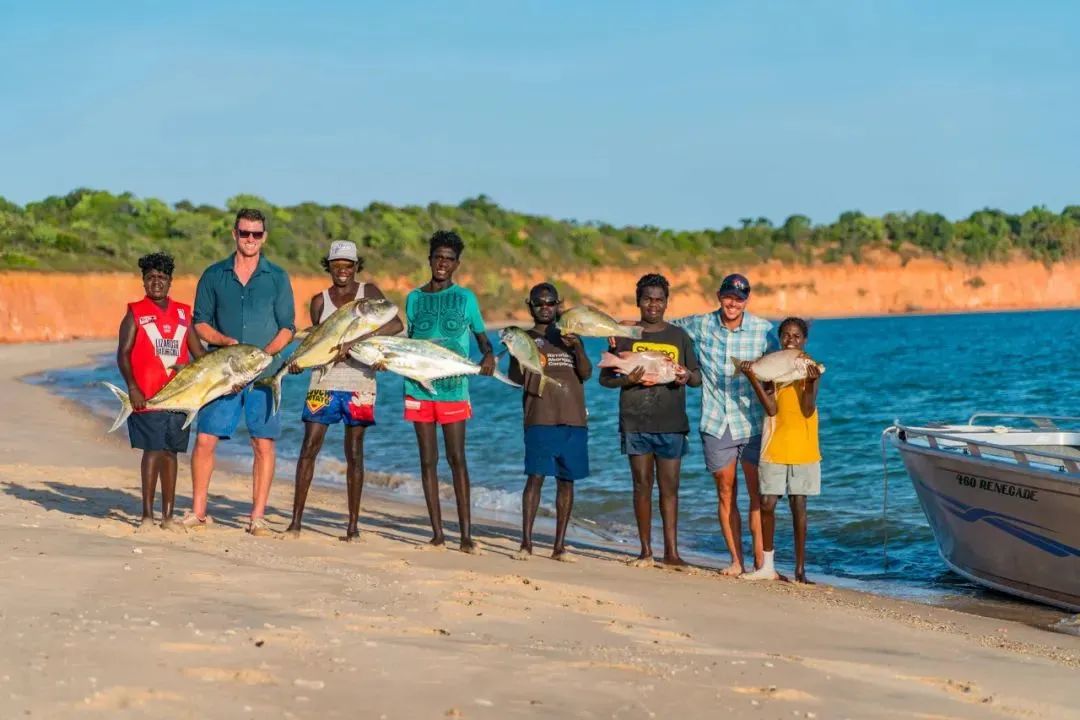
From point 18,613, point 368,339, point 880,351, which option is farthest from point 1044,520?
point 880,351

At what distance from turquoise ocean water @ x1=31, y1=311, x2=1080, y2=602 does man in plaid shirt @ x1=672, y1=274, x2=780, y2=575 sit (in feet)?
6.23

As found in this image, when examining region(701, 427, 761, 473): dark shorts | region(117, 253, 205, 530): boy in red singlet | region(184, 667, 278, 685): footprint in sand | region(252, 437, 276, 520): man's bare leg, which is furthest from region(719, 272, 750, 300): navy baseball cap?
region(184, 667, 278, 685): footprint in sand

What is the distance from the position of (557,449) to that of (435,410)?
0.84m

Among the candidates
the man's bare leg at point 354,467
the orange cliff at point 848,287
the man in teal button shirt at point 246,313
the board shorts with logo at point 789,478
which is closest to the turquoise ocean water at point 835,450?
the board shorts with logo at point 789,478

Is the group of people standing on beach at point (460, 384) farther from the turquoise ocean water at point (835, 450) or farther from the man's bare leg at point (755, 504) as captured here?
the turquoise ocean water at point (835, 450)

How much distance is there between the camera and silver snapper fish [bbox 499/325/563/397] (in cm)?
797

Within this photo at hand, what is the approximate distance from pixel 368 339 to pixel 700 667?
328cm

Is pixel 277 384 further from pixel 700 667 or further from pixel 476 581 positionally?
pixel 700 667

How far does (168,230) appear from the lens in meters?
79.0

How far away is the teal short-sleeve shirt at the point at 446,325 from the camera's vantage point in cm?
838

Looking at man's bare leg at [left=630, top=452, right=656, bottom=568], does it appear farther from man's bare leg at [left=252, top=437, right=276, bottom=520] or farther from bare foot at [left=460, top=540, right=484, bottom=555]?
man's bare leg at [left=252, top=437, right=276, bottom=520]

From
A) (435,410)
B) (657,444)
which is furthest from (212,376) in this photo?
Answer: (657,444)

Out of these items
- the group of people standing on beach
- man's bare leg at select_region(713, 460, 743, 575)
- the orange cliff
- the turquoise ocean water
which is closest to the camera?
the group of people standing on beach

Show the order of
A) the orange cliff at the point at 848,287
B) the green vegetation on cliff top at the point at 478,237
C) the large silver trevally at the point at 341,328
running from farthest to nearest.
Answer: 1. the orange cliff at the point at 848,287
2. the green vegetation on cliff top at the point at 478,237
3. the large silver trevally at the point at 341,328
